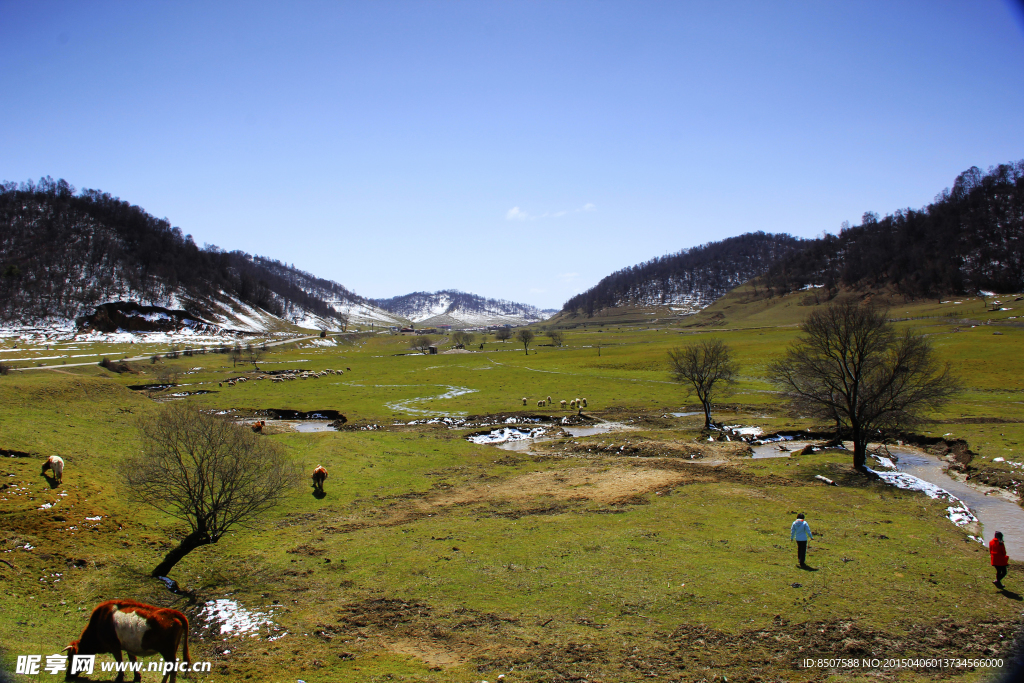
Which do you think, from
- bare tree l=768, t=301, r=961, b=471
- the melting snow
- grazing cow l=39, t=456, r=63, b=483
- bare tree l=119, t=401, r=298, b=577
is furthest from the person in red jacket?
grazing cow l=39, t=456, r=63, b=483

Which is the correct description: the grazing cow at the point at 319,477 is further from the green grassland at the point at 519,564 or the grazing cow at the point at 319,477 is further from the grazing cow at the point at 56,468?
the grazing cow at the point at 56,468

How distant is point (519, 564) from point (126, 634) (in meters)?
11.6

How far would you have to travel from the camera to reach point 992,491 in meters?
25.2

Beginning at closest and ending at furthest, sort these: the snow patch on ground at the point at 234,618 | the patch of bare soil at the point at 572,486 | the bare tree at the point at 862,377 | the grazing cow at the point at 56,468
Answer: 1. the snow patch on ground at the point at 234,618
2. the grazing cow at the point at 56,468
3. the patch of bare soil at the point at 572,486
4. the bare tree at the point at 862,377

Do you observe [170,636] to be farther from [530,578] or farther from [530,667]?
[530,578]

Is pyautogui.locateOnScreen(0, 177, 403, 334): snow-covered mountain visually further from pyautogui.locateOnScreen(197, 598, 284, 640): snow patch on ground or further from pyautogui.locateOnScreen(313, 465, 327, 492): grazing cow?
pyautogui.locateOnScreen(197, 598, 284, 640): snow patch on ground

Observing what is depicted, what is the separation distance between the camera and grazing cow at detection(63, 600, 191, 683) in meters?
10.5

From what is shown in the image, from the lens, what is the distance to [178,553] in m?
16.9

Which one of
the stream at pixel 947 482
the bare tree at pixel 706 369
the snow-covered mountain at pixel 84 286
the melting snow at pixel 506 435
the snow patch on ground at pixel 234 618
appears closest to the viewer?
the snow patch on ground at pixel 234 618

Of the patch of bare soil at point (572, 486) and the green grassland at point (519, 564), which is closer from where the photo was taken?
the green grassland at point (519, 564)

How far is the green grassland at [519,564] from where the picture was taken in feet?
40.5

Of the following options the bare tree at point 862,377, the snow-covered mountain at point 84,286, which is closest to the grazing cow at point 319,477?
the bare tree at point 862,377

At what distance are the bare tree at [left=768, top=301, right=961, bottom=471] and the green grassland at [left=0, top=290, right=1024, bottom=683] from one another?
12.4ft

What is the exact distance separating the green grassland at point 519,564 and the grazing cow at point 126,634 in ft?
3.31
